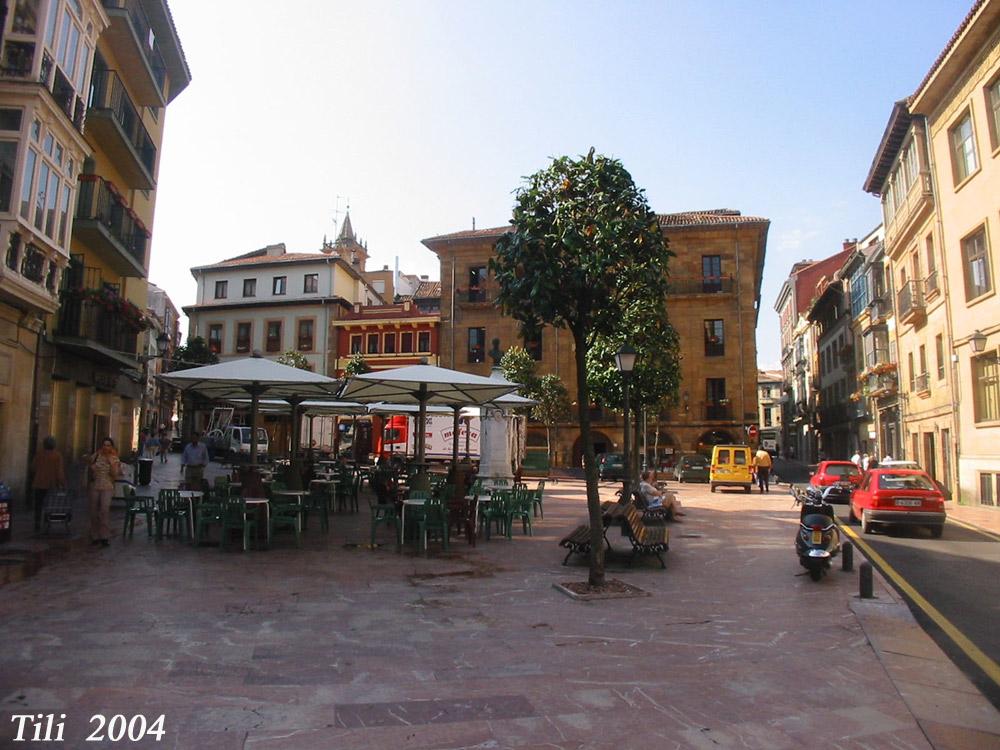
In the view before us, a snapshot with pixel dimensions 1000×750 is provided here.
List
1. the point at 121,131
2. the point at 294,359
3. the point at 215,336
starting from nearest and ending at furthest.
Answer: the point at 121,131 → the point at 294,359 → the point at 215,336

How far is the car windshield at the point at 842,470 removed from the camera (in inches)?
819

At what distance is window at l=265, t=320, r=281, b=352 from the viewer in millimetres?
50244

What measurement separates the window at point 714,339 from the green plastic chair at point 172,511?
3438cm

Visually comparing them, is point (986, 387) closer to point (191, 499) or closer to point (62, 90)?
point (191, 499)

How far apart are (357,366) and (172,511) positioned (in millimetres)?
31421

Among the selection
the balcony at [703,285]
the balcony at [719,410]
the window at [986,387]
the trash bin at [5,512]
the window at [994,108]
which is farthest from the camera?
the balcony at [703,285]

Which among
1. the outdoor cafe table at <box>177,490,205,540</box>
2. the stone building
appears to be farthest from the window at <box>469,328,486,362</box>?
the outdoor cafe table at <box>177,490,205,540</box>

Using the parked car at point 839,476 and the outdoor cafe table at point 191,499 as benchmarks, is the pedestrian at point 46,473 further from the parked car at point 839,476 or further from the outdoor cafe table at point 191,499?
the parked car at point 839,476

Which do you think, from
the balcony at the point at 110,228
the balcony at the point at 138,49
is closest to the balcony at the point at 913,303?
the balcony at the point at 110,228

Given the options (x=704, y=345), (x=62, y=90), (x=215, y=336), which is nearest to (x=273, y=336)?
(x=215, y=336)

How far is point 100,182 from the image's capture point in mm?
18125

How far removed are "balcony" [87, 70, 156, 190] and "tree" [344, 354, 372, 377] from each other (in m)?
19.8

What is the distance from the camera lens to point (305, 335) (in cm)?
4956

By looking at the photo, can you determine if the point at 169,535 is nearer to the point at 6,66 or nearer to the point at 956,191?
the point at 6,66
